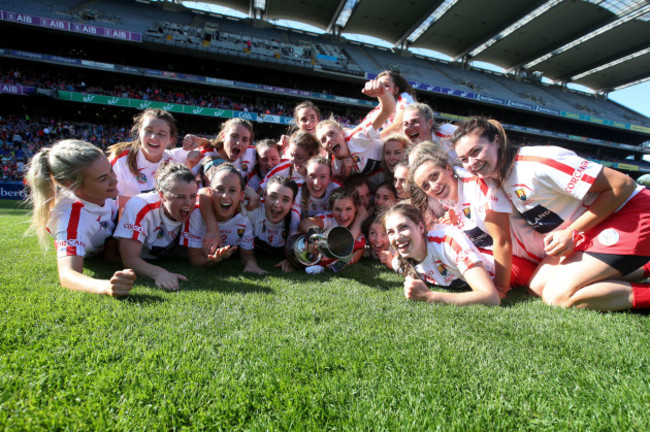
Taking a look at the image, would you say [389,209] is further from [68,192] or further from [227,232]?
[68,192]

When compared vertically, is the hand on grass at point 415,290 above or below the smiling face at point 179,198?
below

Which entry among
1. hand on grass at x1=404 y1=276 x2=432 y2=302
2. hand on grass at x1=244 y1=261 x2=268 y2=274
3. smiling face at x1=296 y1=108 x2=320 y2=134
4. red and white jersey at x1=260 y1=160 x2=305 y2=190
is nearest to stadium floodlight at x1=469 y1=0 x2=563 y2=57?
smiling face at x1=296 y1=108 x2=320 y2=134

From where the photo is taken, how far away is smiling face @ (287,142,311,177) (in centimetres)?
452

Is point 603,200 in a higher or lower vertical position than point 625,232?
higher

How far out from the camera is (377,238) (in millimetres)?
4109

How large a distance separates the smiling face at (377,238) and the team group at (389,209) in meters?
0.02

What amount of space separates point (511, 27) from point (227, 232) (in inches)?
1291

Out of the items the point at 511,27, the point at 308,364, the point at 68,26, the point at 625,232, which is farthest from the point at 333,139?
the point at 511,27

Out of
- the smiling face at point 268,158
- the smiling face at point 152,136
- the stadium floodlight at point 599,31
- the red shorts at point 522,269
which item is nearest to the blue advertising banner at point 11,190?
the smiling face at point 152,136

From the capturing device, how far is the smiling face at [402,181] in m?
3.65

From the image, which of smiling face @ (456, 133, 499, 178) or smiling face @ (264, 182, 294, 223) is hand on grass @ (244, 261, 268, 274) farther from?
smiling face @ (456, 133, 499, 178)

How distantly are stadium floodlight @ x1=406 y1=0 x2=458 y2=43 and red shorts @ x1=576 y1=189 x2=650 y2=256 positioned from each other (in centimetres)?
2803

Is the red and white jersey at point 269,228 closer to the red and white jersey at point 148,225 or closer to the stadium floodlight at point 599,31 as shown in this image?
the red and white jersey at point 148,225

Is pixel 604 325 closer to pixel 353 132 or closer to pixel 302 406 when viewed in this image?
pixel 302 406
